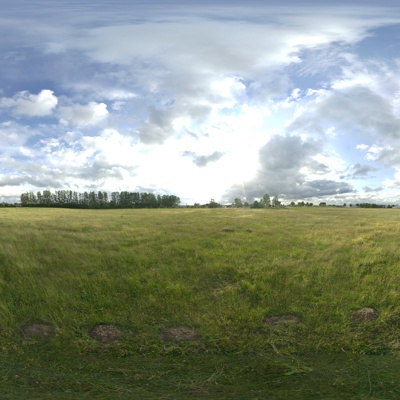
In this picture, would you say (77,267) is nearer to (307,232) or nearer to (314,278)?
(314,278)

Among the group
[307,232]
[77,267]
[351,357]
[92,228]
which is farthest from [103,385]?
[92,228]

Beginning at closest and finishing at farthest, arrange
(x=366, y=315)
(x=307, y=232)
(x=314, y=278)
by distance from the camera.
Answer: (x=366, y=315)
(x=314, y=278)
(x=307, y=232)

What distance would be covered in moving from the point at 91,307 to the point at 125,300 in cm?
107

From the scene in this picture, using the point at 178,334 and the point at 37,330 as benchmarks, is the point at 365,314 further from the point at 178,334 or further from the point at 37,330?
the point at 37,330

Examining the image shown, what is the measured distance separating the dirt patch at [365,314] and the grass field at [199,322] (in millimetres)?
32

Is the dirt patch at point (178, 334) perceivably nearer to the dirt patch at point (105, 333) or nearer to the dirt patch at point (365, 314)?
the dirt patch at point (105, 333)

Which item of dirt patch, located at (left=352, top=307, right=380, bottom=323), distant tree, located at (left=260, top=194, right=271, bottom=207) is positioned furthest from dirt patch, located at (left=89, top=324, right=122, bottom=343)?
distant tree, located at (left=260, top=194, right=271, bottom=207)

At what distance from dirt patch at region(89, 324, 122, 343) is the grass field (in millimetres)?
42

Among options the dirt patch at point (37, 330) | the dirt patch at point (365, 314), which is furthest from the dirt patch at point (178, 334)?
the dirt patch at point (365, 314)

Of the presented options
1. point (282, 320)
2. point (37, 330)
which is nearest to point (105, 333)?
point (37, 330)

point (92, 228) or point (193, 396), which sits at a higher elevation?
point (92, 228)

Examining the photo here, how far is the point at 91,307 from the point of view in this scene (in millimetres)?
10477

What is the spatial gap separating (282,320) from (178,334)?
3090mm

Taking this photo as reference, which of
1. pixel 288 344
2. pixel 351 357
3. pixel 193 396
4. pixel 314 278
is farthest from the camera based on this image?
pixel 314 278
